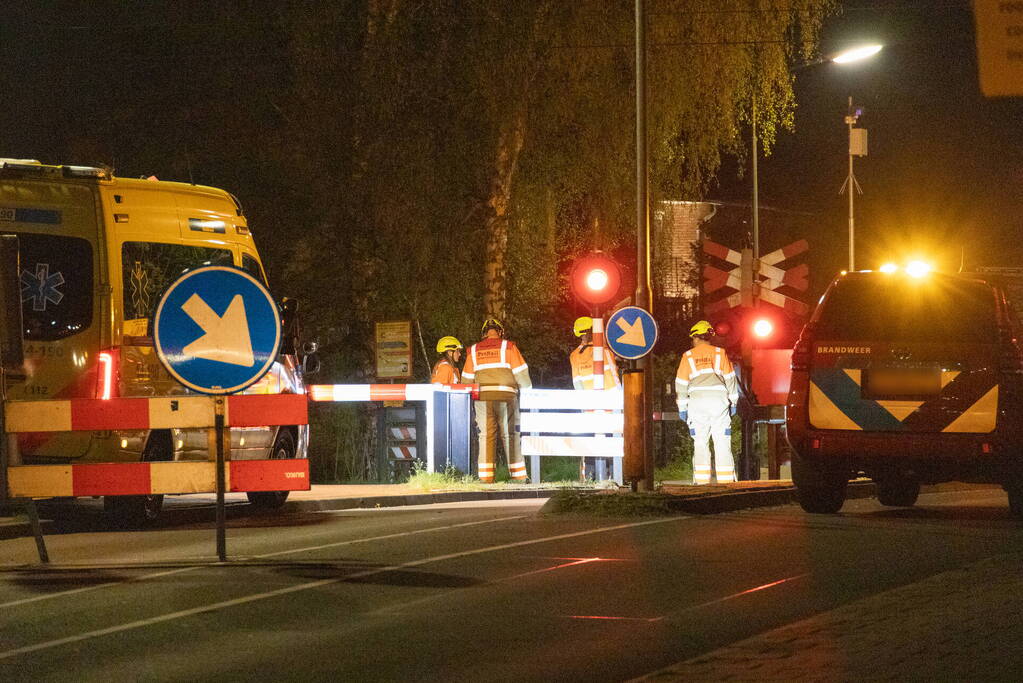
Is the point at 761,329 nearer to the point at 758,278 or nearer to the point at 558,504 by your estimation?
the point at 758,278

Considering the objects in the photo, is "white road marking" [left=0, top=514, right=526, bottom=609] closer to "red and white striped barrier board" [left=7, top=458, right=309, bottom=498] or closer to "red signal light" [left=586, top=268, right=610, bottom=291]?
"red and white striped barrier board" [left=7, top=458, right=309, bottom=498]

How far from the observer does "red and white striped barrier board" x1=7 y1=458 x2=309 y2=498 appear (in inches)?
459

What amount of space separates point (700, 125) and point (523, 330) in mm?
5032

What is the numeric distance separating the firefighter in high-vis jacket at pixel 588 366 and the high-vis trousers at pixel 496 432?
3.30 ft

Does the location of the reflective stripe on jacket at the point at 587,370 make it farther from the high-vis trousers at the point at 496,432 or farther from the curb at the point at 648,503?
the curb at the point at 648,503

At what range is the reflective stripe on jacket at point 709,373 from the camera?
1925 cm

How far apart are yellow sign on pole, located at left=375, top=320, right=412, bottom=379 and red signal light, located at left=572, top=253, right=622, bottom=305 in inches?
155

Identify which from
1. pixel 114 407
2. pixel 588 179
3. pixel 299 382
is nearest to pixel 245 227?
pixel 299 382

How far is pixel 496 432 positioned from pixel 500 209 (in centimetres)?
496

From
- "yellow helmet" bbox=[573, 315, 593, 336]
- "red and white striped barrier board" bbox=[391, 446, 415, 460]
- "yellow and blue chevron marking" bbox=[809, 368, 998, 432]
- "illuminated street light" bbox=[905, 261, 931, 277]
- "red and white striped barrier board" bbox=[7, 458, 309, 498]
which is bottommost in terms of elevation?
"red and white striped barrier board" bbox=[391, 446, 415, 460]

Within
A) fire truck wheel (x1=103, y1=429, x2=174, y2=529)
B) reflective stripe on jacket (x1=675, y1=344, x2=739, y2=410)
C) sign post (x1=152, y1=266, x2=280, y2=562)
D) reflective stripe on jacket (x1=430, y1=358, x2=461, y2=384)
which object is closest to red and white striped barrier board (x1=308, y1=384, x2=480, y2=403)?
reflective stripe on jacket (x1=430, y1=358, x2=461, y2=384)

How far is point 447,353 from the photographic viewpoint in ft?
71.9

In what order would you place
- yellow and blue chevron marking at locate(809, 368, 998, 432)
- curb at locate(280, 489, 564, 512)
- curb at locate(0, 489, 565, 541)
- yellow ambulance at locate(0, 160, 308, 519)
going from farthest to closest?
curb at locate(280, 489, 564, 512) → curb at locate(0, 489, 565, 541) → yellow ambulance at locate(0, 160, 308, 519) → yellow and blue chevron marking at locate(809, 368, 998, 432)

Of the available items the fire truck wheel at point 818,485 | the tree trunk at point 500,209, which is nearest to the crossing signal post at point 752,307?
the tree trunk at point 500,209
